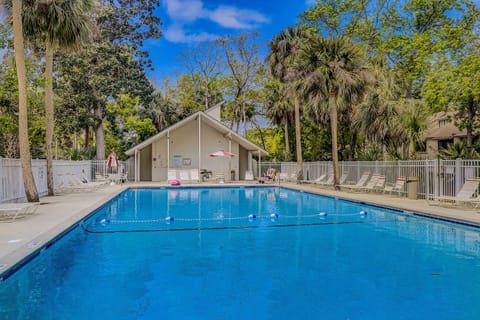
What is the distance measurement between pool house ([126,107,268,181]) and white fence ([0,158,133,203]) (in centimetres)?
317

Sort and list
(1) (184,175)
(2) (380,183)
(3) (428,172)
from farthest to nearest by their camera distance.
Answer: (1) (184,175)
(2) (380,183)
(3) (428,172)

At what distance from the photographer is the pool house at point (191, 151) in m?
27.4

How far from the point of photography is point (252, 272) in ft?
19.4

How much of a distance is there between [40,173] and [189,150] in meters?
13.4

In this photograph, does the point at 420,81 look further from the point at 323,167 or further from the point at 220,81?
the point at 220,81

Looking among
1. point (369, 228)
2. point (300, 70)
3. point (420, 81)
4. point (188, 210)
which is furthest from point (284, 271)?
point (420, 81)

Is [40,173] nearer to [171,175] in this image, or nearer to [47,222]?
[47,222]

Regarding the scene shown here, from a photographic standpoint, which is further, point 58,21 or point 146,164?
point 146,164

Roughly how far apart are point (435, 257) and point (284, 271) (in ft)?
9.93

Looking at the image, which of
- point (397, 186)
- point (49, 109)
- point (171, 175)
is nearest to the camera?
point (49, 109)

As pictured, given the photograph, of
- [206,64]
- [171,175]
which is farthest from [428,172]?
[206,64]

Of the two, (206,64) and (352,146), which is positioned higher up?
(206,64)

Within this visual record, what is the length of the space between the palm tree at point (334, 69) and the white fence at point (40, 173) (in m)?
12.9

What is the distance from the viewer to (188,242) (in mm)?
8047
